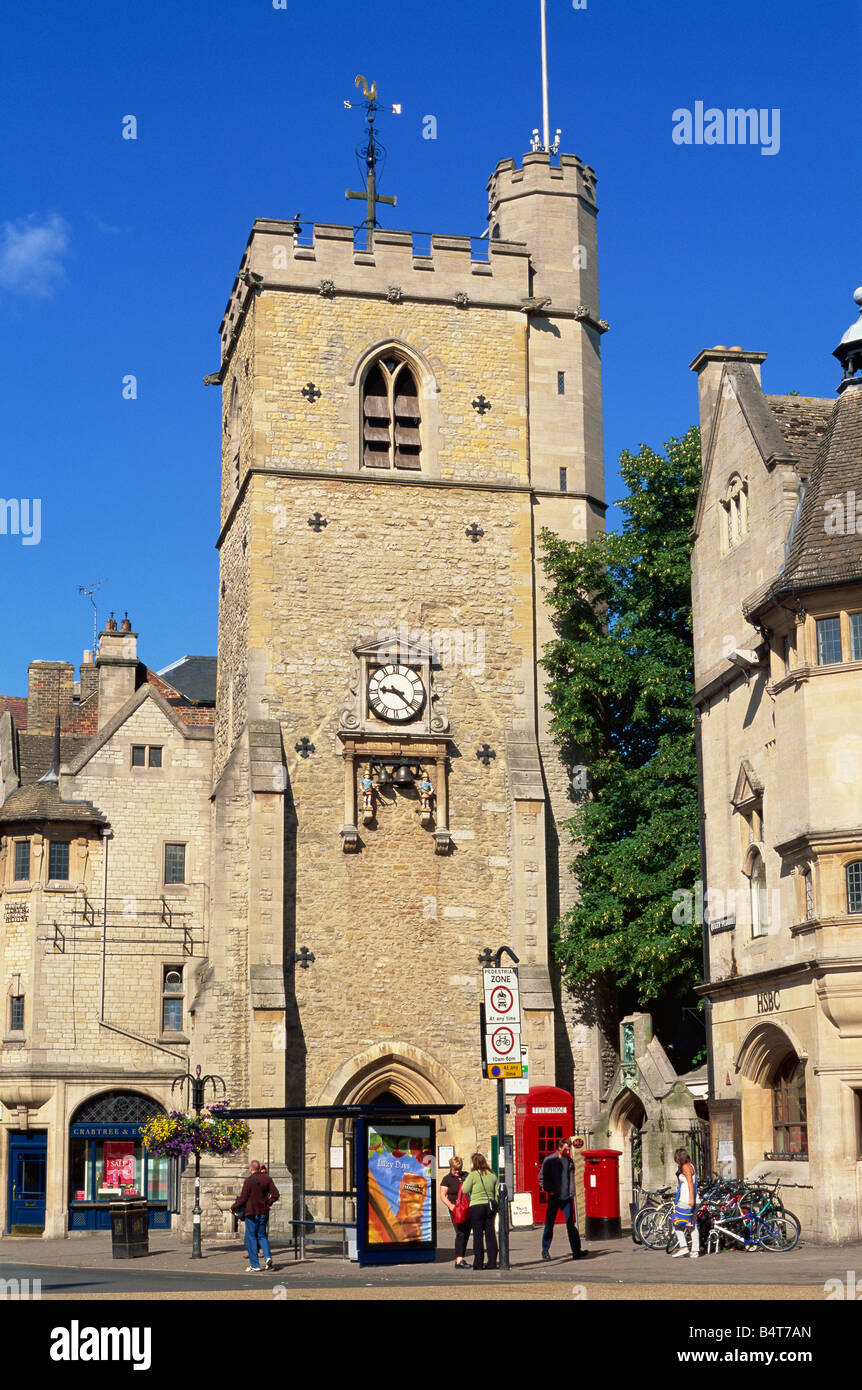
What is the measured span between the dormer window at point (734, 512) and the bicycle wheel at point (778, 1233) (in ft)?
34.9

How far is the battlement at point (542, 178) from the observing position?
135ft

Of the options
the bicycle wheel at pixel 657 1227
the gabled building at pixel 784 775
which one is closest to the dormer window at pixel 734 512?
the gabled building at pixel 784 775

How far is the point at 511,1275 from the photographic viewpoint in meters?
21.1

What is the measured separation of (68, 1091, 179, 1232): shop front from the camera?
40.0 metres

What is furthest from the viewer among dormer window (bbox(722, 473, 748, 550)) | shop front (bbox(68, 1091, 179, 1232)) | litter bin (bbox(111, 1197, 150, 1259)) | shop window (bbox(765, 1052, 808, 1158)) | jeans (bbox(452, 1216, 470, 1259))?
shop front (bbox(68, 1091, 179, 1232))

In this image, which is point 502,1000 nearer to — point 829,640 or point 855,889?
point 855,889

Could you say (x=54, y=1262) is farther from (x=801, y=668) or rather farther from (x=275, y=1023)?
(x=801, y=668)

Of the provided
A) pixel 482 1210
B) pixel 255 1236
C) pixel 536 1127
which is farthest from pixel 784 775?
pixel 536 1127

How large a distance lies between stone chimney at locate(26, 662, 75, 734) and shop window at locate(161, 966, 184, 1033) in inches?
326

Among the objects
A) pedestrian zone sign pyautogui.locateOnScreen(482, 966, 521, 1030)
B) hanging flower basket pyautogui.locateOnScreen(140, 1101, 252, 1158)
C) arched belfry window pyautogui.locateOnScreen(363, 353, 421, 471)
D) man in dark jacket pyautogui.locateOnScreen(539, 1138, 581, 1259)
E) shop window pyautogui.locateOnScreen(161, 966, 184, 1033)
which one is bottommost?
man in dark jacket pyautogui.locateOnScreen(539, 1138, 581, 1259)

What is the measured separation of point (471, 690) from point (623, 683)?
326 centimetres

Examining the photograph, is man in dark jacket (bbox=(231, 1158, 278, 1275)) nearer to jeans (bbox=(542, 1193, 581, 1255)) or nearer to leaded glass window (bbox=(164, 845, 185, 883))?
jeans (bbox=(542, 1193, 581, 1255))

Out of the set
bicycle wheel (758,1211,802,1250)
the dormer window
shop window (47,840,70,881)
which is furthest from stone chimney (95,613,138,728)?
bicycle wheel (758,1211,802,1250)
